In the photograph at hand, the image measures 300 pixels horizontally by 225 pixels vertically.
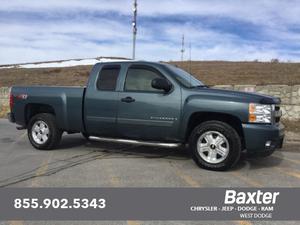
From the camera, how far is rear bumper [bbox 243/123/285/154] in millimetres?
6887

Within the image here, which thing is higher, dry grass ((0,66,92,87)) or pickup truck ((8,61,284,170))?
pickup truck ((8,61,284,170))

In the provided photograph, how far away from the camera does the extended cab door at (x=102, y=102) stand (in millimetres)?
8086

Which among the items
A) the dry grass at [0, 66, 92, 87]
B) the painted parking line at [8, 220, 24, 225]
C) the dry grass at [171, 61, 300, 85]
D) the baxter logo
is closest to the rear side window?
the baxter logo

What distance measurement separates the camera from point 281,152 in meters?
9.12

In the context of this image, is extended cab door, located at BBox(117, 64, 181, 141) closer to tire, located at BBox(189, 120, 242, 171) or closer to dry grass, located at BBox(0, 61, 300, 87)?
tire, located at BBox(189, 120, 242, 171)

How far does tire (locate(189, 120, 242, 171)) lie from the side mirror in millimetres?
868

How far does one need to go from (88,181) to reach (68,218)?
1.70 meters

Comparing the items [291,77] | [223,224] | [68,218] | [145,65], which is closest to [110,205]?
[68,218]

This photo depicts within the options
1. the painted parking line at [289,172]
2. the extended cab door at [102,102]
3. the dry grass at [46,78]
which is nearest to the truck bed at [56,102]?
the extended cab door at [102,102]

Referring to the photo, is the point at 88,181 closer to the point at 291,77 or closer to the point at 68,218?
the point at 68,218

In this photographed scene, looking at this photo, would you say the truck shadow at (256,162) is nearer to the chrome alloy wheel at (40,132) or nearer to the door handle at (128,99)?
the door handle at (128,99)

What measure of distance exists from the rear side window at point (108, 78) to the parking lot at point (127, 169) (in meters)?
1.33

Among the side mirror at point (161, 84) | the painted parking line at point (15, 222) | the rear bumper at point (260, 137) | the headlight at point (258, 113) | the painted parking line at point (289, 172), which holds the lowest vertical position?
the painted parking line at point (289, 172)

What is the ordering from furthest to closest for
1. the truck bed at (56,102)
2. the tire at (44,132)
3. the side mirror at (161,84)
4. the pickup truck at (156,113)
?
the tire at (44,132), the truck bed at (56,102), the side mirror at (161,84), the pickup truck at (156,113)
